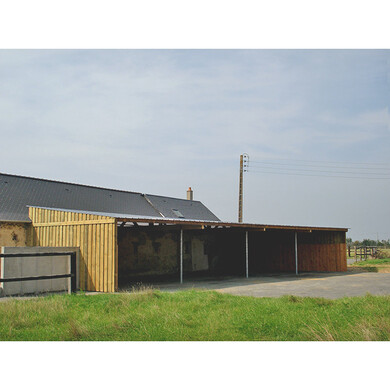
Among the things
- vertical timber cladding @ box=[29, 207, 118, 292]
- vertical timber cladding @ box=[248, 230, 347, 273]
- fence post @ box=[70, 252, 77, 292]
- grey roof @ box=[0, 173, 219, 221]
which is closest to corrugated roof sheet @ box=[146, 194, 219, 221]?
grey roof @ box=[0, 173, 219, 221]

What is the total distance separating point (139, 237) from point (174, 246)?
10.3ft

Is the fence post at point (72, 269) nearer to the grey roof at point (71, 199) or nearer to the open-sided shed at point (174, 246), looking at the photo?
the open-sided shed at point (174, 246)

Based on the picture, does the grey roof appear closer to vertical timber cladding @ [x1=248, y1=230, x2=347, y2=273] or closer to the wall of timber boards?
the wall of timber boards

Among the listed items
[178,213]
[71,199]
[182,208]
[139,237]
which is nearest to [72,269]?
[139,237]

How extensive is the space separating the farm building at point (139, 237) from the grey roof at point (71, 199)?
4 cm

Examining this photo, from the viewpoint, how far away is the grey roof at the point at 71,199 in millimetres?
18438

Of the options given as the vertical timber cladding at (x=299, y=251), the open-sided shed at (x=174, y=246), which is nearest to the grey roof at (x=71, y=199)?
the open-sided shed at (x=174, y=246)

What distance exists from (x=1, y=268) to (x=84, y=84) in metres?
6.30

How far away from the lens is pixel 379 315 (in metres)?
7.98

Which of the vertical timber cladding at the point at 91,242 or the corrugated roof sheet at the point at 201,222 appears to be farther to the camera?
the corrugated roof sheet at the point at 201,222
